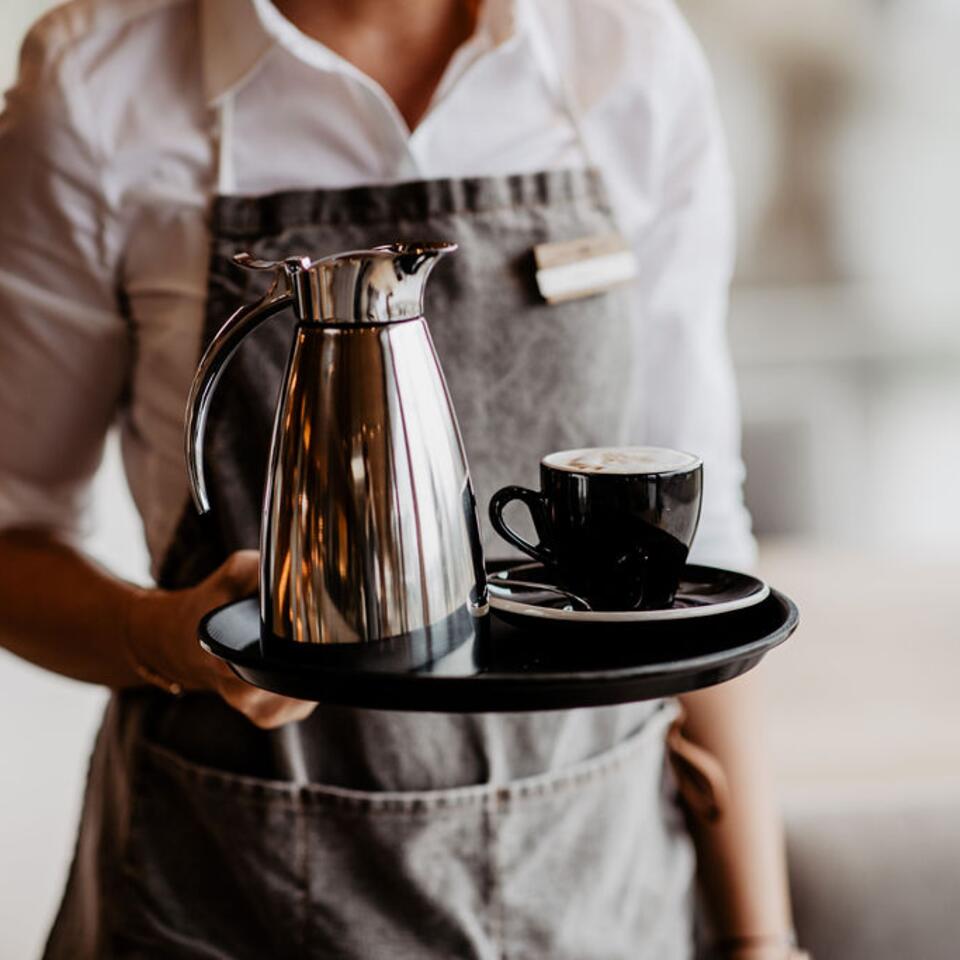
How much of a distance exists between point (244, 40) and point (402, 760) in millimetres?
500

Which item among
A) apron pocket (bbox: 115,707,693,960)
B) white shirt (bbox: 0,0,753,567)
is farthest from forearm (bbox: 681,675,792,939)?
white shirt (bbox: 0,0,753,567)

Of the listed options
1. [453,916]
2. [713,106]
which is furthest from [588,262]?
[453,916]

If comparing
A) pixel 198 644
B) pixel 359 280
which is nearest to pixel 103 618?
pixel 198 644

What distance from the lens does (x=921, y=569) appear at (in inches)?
96.6

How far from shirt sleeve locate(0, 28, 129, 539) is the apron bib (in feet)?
0.29

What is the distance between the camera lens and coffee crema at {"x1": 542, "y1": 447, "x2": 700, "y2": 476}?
599 mm

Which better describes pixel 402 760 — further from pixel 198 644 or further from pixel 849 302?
pixel 849 302

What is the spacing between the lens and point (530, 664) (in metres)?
0.55

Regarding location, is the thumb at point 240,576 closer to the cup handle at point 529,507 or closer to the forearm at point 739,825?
the cup handle at point 529,507

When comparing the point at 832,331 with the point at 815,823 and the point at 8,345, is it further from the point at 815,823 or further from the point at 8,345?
the point at 8,345

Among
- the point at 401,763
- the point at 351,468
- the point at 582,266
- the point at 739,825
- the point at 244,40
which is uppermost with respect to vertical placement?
the point at 244,40

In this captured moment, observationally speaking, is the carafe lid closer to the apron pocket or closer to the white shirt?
the white shirt

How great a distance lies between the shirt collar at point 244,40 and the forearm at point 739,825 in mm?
523

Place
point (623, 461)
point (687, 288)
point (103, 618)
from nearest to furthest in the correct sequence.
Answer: point (623, 461) → point (103, 618) → point (687, 288)
